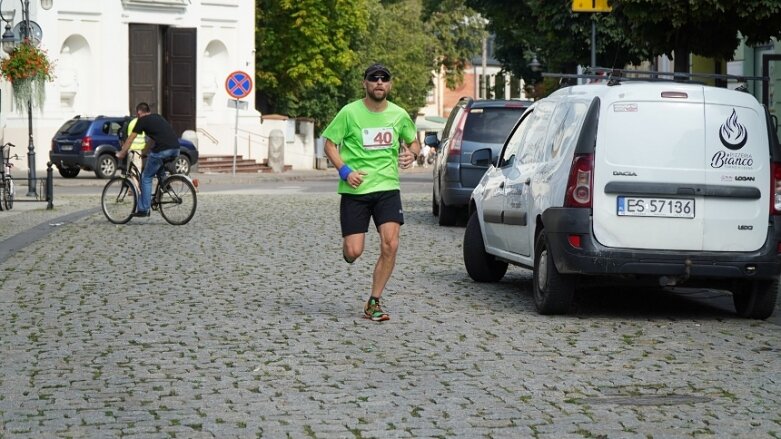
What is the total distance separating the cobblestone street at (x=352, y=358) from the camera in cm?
738

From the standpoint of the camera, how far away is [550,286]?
11516mm

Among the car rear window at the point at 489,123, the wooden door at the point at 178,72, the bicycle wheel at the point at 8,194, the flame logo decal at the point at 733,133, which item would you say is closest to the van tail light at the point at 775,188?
the flame logo decal at the point at 733,133

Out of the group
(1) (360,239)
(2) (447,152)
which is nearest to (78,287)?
(1) (360,239)

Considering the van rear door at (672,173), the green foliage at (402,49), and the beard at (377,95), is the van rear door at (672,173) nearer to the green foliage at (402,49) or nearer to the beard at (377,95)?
the beard at (377,95)

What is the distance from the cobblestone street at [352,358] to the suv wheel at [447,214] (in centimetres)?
618

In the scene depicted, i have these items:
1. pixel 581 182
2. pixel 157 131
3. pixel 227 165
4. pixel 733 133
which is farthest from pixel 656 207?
pixel 227 165

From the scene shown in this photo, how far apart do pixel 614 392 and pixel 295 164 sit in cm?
5811

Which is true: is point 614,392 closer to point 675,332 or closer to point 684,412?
point 684,412

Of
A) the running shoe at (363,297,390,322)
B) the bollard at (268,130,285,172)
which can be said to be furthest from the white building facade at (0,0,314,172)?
the running shoe at (363,297,390,322)

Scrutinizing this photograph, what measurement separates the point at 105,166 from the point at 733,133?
34111 mm

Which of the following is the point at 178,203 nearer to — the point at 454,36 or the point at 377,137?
the point at 377,137

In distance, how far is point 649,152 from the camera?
11305mm

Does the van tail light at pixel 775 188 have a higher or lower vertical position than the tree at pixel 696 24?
lower

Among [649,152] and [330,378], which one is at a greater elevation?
[649,152]
